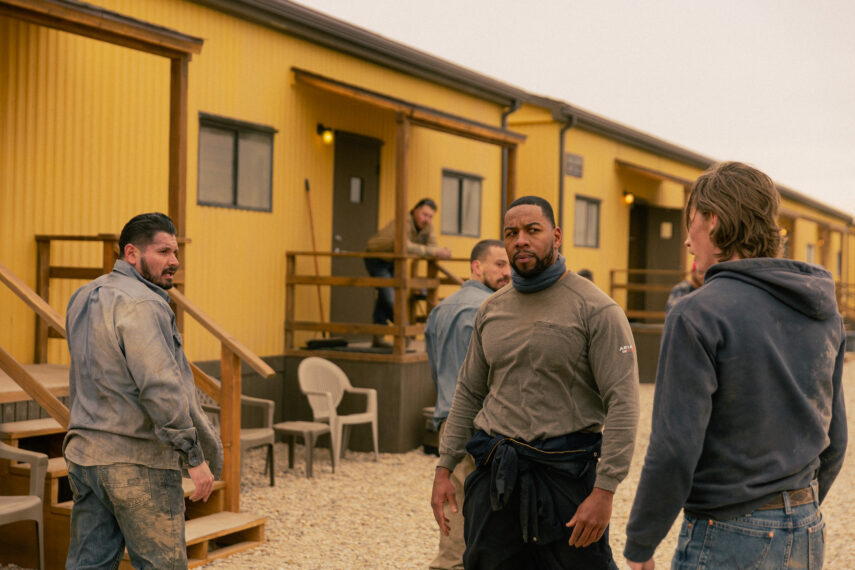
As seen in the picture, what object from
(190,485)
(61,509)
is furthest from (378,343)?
(61,509)

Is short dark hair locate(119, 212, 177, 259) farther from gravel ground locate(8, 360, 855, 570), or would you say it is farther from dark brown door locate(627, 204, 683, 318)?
dark brown door locate(627, 204, 683, 318)

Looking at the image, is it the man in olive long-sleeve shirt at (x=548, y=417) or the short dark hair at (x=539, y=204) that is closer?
the man in olive long-sleeve shirt at (x=548, y=417)

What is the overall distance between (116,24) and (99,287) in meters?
4.03

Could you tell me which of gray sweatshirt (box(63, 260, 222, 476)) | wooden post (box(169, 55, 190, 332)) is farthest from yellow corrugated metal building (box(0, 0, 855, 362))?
gray sweatshirt (box(63, 260, 222, 476))

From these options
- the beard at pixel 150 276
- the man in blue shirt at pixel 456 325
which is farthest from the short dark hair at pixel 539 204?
the man in blue shirt at pixel 456 325

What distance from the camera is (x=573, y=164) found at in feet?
56.6

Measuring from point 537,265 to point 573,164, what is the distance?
14.2 m

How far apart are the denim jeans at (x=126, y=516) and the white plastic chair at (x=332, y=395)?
17.7 ft

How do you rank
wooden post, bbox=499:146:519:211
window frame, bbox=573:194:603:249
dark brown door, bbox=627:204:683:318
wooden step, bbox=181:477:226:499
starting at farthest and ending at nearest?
dark brown door, bbox=627:204:683:318 → window frame, bbox=573:194:603:249 → wooden post, bbox=499:146:519:211 → wooden step, bbox=181:477:226:499

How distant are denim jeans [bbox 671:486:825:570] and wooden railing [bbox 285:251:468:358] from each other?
8.06 meters

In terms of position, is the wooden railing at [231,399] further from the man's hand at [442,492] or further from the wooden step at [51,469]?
the man's hand at [442,492]

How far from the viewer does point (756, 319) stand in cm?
232

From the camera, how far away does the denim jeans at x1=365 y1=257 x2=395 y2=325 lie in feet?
36.5

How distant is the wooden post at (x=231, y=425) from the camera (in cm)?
643
